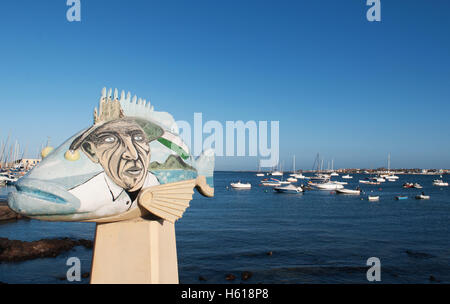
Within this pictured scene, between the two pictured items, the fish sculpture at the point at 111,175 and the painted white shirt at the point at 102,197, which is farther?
the painted white shirt at the point at 102,197

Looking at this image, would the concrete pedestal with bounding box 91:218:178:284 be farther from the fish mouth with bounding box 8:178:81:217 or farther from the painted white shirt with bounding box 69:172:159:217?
the fish mouth with bounding box 8:178:81:217

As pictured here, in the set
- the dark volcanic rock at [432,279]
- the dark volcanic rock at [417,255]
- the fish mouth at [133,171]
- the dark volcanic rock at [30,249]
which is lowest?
the dark volcanic rock at [417,255]

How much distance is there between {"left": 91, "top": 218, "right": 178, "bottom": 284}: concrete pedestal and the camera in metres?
5.51

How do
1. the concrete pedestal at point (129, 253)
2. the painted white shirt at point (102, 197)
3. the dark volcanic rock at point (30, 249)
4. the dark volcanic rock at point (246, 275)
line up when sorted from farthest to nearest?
the dark volcanic rock at point (30, 249), the dark volcanic rock at point (246, 275), the concrete pedestal at point (129, 253), the painted white shirt at point (102, 197)

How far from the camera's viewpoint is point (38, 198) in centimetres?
445

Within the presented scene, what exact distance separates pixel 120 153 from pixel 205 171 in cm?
220

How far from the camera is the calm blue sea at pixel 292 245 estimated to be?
21719 mm

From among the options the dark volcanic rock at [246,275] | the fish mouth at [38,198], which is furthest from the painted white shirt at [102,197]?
the dark volcanic rock at [246,275]

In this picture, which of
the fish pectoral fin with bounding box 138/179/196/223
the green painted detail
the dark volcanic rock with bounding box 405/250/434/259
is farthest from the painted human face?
the dark volcanic rock with bounding box 405/250/434/259

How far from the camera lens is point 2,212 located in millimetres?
35438

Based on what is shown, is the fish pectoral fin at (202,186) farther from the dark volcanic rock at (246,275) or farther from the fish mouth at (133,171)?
the dark volcanic rock at (246,275)
